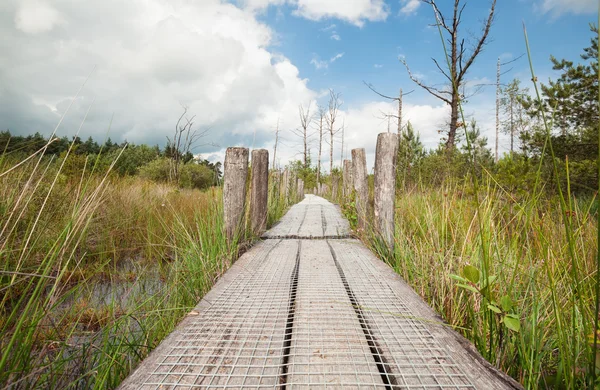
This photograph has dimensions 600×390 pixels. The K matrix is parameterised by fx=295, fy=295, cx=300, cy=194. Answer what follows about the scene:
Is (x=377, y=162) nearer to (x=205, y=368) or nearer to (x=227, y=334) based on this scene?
(x=227, y=334)

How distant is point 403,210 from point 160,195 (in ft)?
16.1

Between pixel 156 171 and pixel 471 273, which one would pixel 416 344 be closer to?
pixel 471 273

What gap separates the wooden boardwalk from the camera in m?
1.09

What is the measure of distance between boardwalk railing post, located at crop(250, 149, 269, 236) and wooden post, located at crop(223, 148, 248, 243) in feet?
2.07

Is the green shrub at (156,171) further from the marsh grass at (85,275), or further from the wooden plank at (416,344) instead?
the wooden plank at (416,344)

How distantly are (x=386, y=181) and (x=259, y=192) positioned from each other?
68.8 inches

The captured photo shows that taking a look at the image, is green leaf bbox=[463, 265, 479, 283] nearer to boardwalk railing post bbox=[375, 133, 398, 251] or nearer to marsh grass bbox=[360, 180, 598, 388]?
marsh grass bbox=[360, 180, 598, 388]

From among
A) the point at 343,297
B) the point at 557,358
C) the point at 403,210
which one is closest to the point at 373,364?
the point at 343,297

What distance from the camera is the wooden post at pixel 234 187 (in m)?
3.31

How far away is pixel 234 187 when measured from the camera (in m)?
3.34

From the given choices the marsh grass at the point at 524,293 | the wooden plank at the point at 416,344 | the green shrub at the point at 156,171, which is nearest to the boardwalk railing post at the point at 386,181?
the marsh grass at the point at 524,293

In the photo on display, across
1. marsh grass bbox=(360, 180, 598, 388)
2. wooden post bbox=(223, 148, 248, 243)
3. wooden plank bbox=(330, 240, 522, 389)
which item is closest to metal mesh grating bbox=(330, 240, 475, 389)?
wooden plank bbox=(330, 240, 522, 389)

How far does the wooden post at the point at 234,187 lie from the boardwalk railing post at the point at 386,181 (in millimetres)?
1518

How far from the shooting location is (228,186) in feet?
11.0
